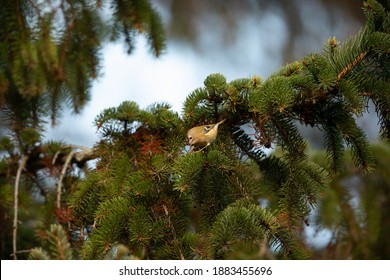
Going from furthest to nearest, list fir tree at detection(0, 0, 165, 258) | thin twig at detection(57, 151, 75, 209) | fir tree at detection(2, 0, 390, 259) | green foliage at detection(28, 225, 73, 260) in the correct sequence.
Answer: fir tree at detection(0, 0, 165, 258)
thin twig at detection(57, 151, 75, 209)
fir tree at detection(2, 0, 390, 259)
green foliage at detection(28, 225, 73, 260)

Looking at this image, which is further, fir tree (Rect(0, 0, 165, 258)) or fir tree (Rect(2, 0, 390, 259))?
fir tree (Rect(0, 0, 165, 258))

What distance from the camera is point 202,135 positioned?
138 centimetres

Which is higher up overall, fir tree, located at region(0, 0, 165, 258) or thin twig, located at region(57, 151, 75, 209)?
fir tree, located at region(0, 0, 165, 258)

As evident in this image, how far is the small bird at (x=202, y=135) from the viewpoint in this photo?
1.38m

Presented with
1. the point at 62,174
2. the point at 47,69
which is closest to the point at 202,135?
the point at 62,174

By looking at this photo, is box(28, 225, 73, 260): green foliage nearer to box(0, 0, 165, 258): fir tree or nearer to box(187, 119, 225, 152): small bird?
box(187, 119, 225, 152): small bird

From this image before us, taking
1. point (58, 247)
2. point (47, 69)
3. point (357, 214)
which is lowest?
point (58, 247)

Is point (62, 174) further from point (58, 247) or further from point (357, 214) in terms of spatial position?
point (357, 214)

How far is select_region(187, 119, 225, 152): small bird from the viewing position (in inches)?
54.2

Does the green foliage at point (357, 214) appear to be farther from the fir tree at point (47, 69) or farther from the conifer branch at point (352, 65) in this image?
the conifer branch at point (352, 65)

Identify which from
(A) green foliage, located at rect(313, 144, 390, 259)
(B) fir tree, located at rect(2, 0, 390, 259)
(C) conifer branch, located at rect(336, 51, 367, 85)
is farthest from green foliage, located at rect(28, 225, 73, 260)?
(A) green foliage, located at rect(313, 144, 390, 259)

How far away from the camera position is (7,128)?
221cm

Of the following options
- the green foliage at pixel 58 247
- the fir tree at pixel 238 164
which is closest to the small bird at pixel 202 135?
the fir tree at pixel 238 164

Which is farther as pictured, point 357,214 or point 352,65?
point 357,214
